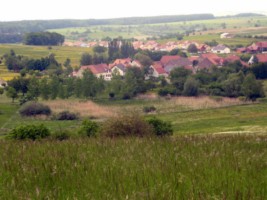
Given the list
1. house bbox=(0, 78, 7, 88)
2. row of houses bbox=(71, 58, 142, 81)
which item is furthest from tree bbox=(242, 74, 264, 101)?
house bbox=(0, 78, 7, 88)

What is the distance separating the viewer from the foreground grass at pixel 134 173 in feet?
21.1

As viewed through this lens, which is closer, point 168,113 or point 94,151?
point 94,151

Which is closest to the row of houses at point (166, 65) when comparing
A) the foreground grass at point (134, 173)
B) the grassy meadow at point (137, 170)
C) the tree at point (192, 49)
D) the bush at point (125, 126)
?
the tree at point (192, 49)

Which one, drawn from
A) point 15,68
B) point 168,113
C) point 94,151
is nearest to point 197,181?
point 94,151

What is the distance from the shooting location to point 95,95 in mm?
65250

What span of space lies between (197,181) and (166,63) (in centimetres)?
9231

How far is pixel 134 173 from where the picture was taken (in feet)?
24.5

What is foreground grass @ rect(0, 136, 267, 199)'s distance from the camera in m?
6.45

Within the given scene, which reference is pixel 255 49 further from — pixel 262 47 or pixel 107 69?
pixel 107 69

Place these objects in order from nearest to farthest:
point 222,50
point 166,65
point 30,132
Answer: point 30,132 < point 166,65 < point 222,50

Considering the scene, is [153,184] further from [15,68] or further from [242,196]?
[15,68]

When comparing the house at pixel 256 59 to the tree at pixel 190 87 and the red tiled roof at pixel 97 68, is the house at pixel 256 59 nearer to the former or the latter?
the red tiled roof at pixel 97 68

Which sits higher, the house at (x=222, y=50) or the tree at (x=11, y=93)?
the tree at (x=11, y=93)

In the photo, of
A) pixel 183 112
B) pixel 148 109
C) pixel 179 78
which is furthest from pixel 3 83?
pixel 183 112
